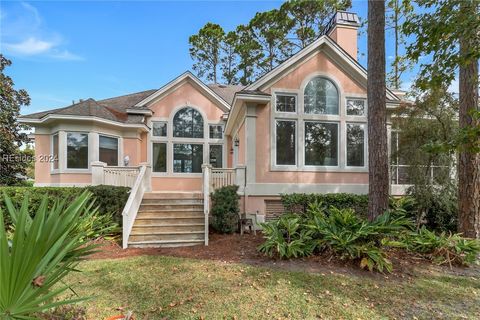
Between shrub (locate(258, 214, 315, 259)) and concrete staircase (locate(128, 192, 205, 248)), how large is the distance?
224cm

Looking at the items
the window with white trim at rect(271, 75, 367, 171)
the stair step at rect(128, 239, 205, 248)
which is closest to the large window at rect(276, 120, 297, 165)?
the window with white trim at rect(271, 75, 367, 171)

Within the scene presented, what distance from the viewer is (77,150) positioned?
11422 millimetres

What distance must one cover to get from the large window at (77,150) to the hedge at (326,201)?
8560 millimetres

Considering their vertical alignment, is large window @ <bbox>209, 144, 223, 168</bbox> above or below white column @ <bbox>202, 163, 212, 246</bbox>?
above

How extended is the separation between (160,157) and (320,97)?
8.09 m

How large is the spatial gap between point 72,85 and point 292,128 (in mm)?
15965

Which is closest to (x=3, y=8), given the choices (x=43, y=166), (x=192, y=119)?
(x=43, y=166)

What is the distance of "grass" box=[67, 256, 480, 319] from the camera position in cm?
371

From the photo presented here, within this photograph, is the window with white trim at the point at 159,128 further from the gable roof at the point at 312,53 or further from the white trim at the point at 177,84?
the gable roof at the point at 312,53

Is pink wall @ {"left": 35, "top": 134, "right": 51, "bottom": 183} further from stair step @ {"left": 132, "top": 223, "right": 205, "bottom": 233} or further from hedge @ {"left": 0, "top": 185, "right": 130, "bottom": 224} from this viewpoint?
stair step @ {"left": 132, "top": 223, "right": 205, "bottom": 233}

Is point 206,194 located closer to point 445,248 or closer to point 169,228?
point 169,228

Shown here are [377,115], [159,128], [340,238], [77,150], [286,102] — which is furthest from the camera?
[159,128]

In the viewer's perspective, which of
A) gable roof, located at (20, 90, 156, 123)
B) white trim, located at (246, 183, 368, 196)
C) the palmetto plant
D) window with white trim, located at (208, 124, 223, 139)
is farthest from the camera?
window with white trim, located at (208, 124, 223, 139)

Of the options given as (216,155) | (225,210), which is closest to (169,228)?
(225,210)
